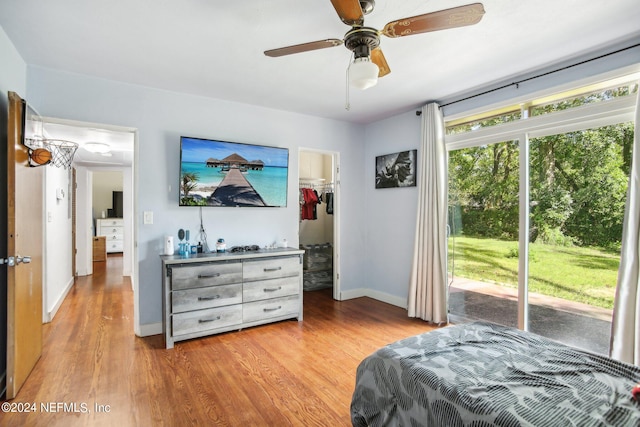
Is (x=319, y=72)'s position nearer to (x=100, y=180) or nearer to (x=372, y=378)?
(x=372, y=378)

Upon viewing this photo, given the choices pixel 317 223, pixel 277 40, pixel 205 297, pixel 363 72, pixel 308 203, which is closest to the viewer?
pixel 363 72

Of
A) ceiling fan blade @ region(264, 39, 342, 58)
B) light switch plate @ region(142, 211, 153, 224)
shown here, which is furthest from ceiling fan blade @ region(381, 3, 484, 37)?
light switch plate @ region(142, 211, 153, 224)

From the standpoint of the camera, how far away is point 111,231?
31.4ft

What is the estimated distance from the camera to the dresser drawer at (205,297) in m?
3.14

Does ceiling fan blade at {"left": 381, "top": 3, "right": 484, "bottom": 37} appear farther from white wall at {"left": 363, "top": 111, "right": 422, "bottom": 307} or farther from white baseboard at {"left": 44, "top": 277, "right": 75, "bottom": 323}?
white baseboard at {"left": 44, "top": 277, "right": 75, "bottom": 323}

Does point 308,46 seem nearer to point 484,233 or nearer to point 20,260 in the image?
point 20,260

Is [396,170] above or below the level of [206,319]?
above

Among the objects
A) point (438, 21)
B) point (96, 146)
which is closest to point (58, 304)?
point (96, 146)

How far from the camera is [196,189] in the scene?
3.57 metres

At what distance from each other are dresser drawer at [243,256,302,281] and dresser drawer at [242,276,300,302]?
0.18ft

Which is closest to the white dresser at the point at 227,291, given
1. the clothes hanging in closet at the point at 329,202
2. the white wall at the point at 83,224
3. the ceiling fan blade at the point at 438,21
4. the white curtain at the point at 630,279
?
the clothes hanging in closet at the point at 329,202

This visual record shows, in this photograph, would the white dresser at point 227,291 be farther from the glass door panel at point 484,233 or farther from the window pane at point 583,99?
the window pane at point 583,99

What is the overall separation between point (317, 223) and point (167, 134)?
9.84ft

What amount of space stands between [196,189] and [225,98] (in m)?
1.11
